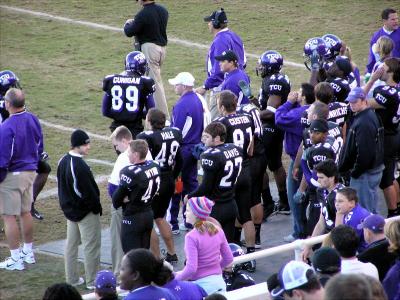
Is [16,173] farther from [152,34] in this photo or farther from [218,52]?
[152,34]

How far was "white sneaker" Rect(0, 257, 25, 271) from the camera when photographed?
32.9 feet

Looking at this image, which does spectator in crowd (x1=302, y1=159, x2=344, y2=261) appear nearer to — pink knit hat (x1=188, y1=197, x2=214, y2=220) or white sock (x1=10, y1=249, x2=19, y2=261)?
pink knit hat (x1=188, y1=197, x2=214, y2=220)

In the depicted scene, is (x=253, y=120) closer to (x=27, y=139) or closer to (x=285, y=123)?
(x=285, y=123)

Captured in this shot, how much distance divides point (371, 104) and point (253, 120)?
128 cm

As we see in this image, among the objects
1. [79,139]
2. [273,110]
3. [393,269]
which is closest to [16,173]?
[79,139]

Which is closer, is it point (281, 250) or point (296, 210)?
point (281, 250)

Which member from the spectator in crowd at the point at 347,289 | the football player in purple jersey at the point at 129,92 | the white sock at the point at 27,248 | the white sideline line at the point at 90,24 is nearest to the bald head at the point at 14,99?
the white sock at the point at 27,248

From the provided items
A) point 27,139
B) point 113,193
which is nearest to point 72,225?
point 113,193

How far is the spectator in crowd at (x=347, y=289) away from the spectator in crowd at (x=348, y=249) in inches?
71.1

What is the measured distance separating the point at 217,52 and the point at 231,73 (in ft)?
4.17

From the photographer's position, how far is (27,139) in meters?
10.2

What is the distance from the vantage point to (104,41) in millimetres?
18750

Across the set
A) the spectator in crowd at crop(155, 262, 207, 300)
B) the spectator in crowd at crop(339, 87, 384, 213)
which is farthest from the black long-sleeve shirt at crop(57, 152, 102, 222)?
the spectator in crowd at crop(339, 87, 384, 213)

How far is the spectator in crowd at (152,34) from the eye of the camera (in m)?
14.1
